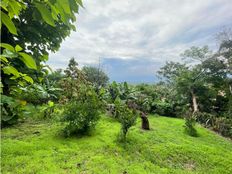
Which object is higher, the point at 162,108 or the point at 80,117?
the point at 162,108

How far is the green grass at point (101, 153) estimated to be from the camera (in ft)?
14.9

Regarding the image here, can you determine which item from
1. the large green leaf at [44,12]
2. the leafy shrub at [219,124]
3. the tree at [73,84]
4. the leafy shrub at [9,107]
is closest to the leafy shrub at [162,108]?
the leafy shrub at [219,124]

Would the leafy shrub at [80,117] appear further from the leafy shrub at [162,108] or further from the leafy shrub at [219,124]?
the leafy shrub at [162,108]

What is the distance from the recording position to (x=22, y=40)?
2.81 metres

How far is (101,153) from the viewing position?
5.48m

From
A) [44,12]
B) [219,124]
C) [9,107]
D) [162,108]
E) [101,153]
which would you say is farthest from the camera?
[162,108]

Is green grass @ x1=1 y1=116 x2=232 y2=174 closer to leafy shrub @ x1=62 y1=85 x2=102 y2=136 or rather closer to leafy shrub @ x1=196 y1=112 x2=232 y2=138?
leafy shrub @ x1=62 y1=85 x2=102 y2=136

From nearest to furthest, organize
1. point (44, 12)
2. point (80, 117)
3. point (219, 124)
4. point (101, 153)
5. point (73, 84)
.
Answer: point (44, 12), point (101, 153), point (80, 117), point (219, 124), point (73, 84)

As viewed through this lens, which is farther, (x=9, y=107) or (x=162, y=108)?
(x=162, y=108)

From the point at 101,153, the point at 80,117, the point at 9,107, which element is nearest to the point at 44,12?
the point at 9,107

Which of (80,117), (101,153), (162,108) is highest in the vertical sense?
(162,108)

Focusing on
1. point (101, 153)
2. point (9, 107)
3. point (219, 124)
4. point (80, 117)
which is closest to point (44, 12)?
point (9, 107)

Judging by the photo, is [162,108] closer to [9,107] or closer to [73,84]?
[73,84]

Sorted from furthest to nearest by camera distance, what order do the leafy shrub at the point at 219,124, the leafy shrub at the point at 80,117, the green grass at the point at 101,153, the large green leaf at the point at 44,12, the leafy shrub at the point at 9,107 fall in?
the leafy shrub at the point at 219,124
the leafy shrub at the point at 80,117
the green grass at the point at 101,153
the leafy shrub at the point at 9,107
the large green leaf at the point at 44,12
